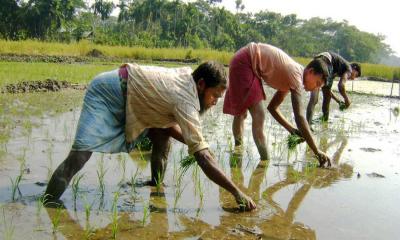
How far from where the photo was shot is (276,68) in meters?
4.53

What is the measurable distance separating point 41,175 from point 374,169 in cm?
352

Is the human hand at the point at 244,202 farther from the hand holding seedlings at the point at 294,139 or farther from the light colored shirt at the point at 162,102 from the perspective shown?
the hand holding seedlings at the point at 294,139

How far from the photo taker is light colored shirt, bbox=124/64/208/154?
287 cm

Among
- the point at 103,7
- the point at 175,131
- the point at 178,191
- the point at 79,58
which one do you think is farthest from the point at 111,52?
the point at 103,7

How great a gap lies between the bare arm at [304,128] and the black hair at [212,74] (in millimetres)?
1677

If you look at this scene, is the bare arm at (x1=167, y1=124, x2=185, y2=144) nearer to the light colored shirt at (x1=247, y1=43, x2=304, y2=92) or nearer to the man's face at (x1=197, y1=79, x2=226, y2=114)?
the man's face at (x1=197, y1=79, x2=226, y2=114)

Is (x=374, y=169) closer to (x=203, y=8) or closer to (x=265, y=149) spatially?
(x=265, y=149)

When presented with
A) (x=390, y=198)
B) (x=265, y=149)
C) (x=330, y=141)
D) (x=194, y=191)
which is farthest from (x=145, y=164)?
(x=330, y=141)

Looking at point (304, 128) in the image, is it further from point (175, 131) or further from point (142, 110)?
point (142, 110)

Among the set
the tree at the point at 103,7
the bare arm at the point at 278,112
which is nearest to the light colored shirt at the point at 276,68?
the bare arm at the point at 278,112

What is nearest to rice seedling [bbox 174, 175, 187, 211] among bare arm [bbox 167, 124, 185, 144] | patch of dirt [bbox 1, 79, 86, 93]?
bare arm [bbox 167, 124, 185, 144]

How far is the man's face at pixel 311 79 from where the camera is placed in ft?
14.2

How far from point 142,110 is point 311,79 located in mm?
2010

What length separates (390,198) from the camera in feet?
12.7
